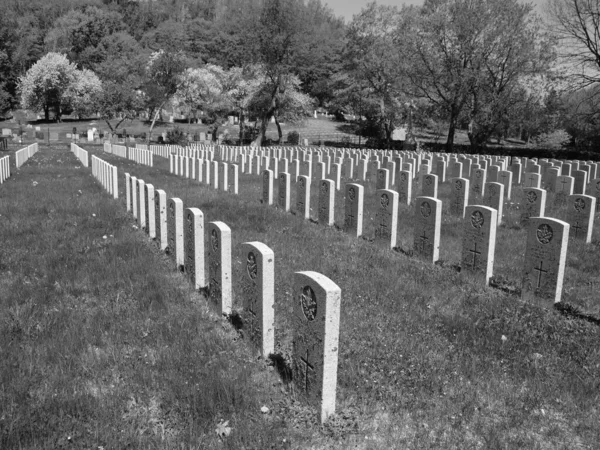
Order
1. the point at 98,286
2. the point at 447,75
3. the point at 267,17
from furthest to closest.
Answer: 1. the point at 267,17
2. the point at 447,75
3. the point at 98,286

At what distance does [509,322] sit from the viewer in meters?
5.34

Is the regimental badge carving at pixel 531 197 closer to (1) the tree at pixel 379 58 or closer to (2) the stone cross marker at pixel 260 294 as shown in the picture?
(2) the stone cross marker at pixel 260 294

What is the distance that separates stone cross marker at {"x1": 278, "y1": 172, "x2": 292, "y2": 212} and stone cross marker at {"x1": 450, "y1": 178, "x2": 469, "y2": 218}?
3756mm

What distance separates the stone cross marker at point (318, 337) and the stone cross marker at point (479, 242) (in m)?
3.86

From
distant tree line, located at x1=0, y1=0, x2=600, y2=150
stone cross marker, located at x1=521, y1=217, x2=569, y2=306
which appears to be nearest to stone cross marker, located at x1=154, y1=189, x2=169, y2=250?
stone cross marker, located at x1=521, y1=217, x2=569, y2=306

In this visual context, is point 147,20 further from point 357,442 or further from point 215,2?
point 357,442

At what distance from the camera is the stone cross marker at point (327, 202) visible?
1030 cm

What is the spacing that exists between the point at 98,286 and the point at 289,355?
284 centimetres

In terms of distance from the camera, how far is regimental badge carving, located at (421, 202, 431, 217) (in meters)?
7.93

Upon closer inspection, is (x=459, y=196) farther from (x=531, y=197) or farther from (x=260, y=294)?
(x=260, y=294)

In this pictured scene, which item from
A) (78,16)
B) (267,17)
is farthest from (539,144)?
(78,16)

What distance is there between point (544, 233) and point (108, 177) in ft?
38.6

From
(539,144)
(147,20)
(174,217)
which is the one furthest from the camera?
(147,20)

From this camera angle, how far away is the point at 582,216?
9.20 metres
